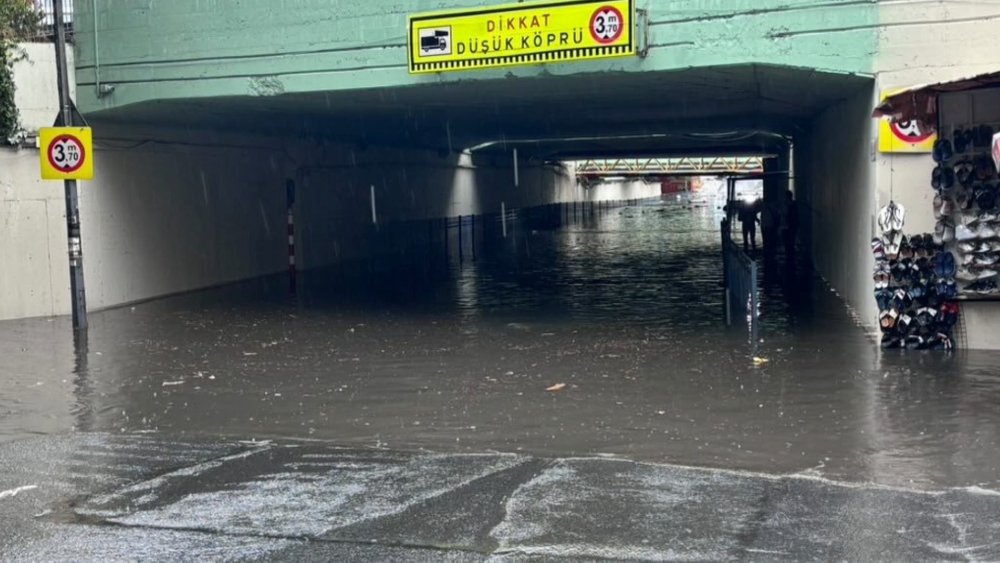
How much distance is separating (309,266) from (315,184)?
6.11ft

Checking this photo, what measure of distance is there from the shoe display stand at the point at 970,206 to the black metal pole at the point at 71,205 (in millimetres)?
10414

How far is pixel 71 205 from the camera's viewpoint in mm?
14438

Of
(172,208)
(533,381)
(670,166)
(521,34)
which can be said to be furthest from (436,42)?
(670,166)

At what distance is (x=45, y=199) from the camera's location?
53.2 ft

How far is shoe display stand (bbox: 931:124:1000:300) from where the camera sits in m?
11.0

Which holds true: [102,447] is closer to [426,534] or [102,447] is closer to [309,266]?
[426,534]

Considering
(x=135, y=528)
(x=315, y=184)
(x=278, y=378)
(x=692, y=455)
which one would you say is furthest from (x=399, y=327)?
(x=315, y=184)

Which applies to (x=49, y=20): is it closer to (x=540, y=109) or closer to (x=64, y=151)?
(x=64, y=151)

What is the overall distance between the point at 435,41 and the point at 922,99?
5.43 m

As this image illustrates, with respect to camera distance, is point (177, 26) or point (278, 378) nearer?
point (278, 378)

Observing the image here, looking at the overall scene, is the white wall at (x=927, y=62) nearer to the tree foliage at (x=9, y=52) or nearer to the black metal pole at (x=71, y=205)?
the black metal pole at (x=71, y=205)

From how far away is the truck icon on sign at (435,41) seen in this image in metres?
12.9

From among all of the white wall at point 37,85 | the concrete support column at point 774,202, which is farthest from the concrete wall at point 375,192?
the concrete support column at point 774,202

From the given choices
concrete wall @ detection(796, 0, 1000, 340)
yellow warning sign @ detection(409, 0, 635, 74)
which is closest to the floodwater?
concrete wall @ detection(796, 0, 1000, 340)
